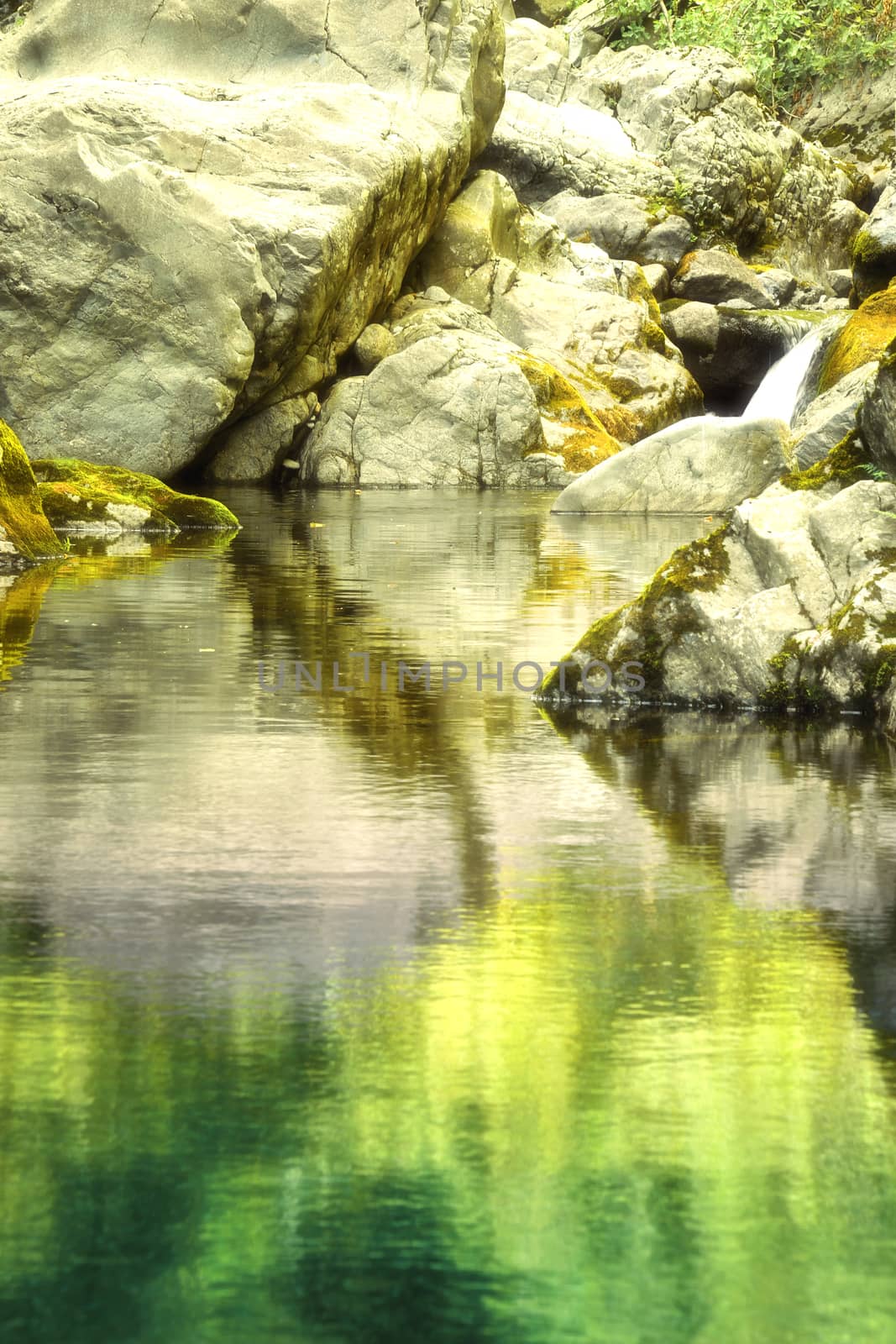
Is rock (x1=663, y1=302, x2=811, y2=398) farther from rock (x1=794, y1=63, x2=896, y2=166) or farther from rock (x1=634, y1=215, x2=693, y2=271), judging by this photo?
rock (x1=794, y1=63, x2=896, y2=166)

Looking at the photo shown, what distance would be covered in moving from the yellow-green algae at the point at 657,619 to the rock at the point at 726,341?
27.1 meters

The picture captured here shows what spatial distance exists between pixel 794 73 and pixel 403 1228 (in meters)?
54.1

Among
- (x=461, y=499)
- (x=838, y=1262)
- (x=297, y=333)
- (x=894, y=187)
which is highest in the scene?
(x=894, y=187)

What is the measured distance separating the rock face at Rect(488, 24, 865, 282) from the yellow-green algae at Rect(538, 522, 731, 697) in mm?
32244

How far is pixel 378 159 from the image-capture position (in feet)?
93.7

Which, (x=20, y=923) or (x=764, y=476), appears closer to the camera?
(x=20, y=923)

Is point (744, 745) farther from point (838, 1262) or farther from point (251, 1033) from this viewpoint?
point (838, 1262)

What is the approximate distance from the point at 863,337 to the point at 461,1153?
22563 mm

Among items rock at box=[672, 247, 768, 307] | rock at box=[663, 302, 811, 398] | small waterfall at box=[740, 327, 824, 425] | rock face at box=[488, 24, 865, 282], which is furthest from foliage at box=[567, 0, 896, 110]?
small waterfall at box=[740, 327, 824, 425]

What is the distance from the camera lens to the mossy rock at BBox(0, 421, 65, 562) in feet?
52.6

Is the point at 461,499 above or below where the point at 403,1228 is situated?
above

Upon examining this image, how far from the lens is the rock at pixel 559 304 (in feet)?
107

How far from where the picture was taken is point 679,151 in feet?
140

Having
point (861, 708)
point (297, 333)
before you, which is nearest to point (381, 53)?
point (297, 333)
